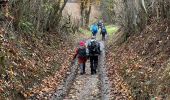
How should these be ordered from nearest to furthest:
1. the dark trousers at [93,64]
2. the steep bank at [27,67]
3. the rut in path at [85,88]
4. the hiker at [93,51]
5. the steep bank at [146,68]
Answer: the steep bank at [146,68] < the steep bank at [27,67] < the rut in path at [85,88] < the hiker at [93,51] < the dark trousers at [93,64]

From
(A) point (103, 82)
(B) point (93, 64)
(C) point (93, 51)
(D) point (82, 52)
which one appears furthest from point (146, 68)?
(B) point (93, 64)

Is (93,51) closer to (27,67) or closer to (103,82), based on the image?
(103,82)

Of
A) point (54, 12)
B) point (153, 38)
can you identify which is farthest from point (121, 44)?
point (153, 38)

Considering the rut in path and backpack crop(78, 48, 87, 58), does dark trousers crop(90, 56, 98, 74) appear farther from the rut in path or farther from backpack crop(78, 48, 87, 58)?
backpack crop(78, 48, 87, 58)

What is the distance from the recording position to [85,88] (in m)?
17.5

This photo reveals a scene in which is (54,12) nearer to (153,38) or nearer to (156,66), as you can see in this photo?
(153,38)

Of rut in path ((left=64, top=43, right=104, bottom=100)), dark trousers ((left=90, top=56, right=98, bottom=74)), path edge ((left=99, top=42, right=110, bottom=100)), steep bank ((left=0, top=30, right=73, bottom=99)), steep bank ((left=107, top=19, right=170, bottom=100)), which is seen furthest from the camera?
dark trousers ((left=90, top=56, right=98, bottom=74))

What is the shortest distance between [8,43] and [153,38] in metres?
7.55

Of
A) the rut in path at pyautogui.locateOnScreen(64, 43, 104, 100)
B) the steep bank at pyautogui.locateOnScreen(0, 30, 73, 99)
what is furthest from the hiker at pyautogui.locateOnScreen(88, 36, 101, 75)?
the steep bank at pyautogui.locateOnScreen(0, 30, 73, 99)

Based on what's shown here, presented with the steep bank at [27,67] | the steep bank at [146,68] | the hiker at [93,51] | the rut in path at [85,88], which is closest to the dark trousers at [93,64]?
the hiker at [93,51]

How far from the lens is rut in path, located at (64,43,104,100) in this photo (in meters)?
15.8

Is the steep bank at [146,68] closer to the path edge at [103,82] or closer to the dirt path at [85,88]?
the path edge at [103,82]

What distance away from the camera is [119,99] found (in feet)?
48.9

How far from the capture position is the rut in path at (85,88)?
15820mm
